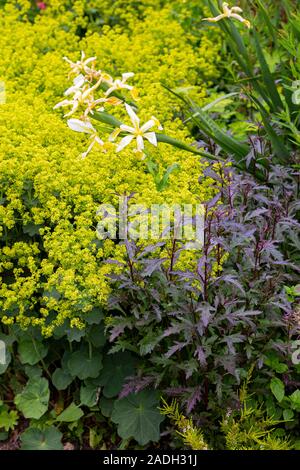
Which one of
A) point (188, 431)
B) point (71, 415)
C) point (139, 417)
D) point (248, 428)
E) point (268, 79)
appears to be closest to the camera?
point (188, 431)

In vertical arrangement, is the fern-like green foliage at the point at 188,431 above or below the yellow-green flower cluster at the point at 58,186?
below

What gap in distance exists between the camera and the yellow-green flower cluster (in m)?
2.46

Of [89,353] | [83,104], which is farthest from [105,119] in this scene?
[89,353]

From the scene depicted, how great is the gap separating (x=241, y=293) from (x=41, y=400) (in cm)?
87

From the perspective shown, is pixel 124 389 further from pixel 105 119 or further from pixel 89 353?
pixel 105 119

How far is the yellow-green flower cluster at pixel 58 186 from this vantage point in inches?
96.7

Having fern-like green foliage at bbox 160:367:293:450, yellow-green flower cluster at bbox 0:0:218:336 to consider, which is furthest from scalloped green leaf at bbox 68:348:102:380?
fern-like green foliage at bbox 160:367:293:450

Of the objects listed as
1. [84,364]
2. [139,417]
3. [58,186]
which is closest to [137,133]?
[58,186]

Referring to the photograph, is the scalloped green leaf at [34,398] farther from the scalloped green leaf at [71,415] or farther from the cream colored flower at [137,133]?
the cream colored flower at [137,133]

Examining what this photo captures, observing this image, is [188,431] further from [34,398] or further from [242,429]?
[34,398]

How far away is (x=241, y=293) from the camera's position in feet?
7.77

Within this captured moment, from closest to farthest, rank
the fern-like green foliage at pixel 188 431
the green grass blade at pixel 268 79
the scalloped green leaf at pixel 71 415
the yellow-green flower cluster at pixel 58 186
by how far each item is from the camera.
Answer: the fern-like green foliage at pixel 188 431
the yellow-green flower cluster at pixel 58 186
the scalloped green leaf at pixel 71 415
the green grass blade at pixel 268 79

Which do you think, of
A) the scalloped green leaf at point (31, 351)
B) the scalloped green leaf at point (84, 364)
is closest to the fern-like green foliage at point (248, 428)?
the scalloped green leaf at point (84, 364)

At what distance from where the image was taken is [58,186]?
8.59ft
